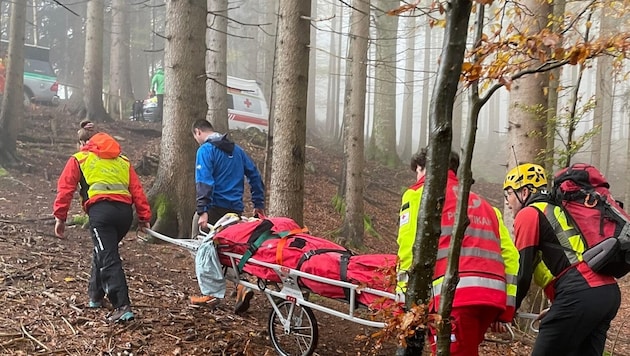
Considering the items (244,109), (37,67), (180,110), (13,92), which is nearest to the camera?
(180,110)

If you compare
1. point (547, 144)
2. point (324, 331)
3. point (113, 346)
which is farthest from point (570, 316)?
point (113, 346)

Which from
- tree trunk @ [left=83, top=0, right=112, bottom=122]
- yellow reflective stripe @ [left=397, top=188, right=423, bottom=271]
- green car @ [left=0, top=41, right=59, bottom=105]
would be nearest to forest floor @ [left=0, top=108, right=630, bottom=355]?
yellow reflective stripe @ [left=397, top=188, right=423, bottom=271]

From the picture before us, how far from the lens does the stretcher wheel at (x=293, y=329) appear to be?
4.58 metres

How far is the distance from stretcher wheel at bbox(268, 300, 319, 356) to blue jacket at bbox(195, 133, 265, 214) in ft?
4.94

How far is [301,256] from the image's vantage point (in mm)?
4371

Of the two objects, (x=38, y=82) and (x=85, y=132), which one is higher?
(x=38, y=82)

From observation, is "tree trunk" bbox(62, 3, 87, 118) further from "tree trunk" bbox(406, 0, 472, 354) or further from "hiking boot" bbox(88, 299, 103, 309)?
"tree trunk" bbox(406, 0, 472, 354)

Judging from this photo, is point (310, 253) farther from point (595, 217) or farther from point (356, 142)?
point (356, 142)

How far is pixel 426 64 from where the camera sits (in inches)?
1328

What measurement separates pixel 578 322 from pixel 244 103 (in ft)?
49.2

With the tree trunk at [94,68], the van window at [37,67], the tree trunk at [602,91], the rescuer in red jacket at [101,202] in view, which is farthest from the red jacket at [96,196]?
the van window at [37,67]

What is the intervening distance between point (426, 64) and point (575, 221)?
31634 millimetres

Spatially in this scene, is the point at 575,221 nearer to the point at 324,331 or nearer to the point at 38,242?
the point at 324,331

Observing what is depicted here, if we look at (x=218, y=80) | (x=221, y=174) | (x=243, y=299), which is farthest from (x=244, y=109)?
(x=243, y=299)
